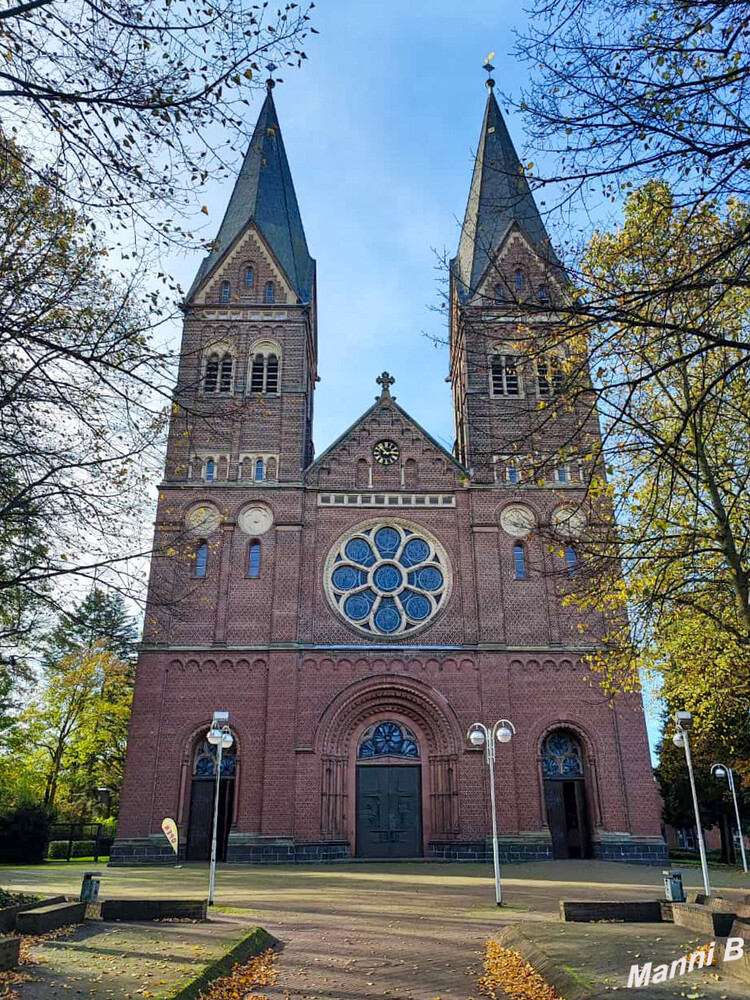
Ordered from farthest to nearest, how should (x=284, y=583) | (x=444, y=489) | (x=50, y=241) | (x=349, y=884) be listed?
(x=444, y=489) < (x=284, y=583) < (x=349, y=884) < (x=50, y=241)

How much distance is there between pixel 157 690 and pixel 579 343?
2024 cm

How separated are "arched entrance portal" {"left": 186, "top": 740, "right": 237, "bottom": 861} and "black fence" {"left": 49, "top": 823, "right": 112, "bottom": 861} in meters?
7.63

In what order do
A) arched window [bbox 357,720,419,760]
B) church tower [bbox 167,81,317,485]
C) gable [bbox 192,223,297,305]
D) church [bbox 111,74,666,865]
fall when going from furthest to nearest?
gable [bbox 192,223,297,305] → church tower [bbox 167,81,317,485] → arched window [bbox 357,720,419,760] → church [bbox 111,74,666,865]

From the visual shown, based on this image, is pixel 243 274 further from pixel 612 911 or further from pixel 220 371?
pixel 612 911

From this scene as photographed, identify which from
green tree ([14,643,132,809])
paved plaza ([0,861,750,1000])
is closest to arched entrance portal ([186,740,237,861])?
paved plaza ([0,861,750,1000])

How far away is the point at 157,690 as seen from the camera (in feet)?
83.3

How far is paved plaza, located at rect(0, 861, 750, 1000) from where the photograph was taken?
795 cm

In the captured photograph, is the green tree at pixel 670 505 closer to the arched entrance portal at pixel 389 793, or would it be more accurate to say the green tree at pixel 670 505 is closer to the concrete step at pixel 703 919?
the concrete step at pixel 703 919

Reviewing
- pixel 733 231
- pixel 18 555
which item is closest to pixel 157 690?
pixel 18 555

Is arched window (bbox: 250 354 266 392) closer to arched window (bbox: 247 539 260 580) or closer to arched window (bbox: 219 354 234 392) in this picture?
arched window (bbox: 219 354 234 392)

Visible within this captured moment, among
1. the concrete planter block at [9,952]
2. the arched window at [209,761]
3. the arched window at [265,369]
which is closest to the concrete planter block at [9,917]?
the concrete planter block at [9,952]

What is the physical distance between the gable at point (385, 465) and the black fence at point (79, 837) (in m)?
16.7

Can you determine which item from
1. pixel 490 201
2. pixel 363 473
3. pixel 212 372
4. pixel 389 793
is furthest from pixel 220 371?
pixel 389 793

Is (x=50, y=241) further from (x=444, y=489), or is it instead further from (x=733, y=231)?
(x=444, y=489)
